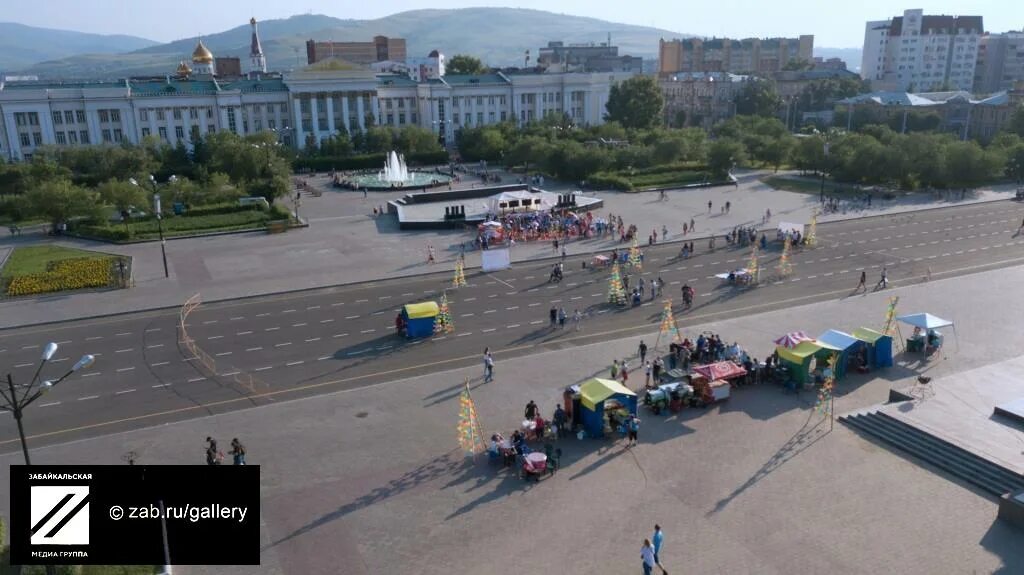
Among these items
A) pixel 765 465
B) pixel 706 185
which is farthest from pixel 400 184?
pixel 765 465

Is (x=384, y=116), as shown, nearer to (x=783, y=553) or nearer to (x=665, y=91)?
(x=665, y=91)

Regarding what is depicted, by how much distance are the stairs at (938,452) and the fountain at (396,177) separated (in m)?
52.0

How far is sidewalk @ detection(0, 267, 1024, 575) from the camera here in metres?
15.4

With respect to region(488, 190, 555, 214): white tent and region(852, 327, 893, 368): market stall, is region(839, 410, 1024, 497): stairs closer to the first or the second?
region(852, 327, 893, 368): market stall

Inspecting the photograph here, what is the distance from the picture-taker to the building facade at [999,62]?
144 metres

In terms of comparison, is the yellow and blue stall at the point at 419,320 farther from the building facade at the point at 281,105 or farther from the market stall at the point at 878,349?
the building facade at the point at 281,105

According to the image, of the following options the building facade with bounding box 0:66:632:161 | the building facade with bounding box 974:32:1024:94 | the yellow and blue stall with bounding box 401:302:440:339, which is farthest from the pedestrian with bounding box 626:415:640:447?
the building facade with bounding box 974:32:1024:94

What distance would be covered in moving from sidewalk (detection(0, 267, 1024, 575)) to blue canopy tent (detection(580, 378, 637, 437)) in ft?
2.08

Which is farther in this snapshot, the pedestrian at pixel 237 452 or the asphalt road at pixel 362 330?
the asphalt road at pixel 362 330

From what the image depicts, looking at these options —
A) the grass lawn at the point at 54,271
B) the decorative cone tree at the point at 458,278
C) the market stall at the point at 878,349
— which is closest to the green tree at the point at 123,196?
the grass lawn at the point at 54,271

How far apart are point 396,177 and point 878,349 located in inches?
2231

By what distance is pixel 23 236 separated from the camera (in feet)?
164

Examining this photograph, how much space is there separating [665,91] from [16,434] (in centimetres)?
13747

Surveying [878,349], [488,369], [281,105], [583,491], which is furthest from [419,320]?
[281,105]
